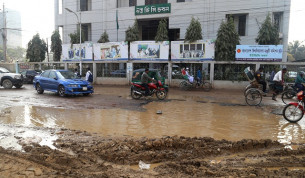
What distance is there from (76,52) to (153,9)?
9916mm

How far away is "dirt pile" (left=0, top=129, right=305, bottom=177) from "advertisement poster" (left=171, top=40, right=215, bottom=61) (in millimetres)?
13299

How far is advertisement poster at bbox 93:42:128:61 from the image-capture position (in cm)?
2027

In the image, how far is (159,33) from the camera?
2022cm

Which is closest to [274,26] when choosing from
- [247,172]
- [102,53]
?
[102,53]

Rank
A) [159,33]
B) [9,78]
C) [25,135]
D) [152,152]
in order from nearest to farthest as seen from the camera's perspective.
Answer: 1. [152,152]
2. [25,135]
3. [9,78]
4. [159,33]

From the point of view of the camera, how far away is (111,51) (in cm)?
2084

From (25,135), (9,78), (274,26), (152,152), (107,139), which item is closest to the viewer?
(152,152)

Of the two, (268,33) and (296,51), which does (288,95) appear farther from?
(296,51)

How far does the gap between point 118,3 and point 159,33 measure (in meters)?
11.4

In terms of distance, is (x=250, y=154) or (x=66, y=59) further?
(x=66, y=59)

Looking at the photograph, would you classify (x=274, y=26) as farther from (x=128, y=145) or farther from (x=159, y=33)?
(x=128, y=145)

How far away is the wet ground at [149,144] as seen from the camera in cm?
359

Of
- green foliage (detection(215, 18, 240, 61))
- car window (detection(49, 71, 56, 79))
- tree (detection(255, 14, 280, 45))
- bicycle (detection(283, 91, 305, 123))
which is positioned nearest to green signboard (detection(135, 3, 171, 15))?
green foliage (detection(215, 18, 240, 61))

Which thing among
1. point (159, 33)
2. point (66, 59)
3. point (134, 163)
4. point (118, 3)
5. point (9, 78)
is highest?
point (118, 3)
